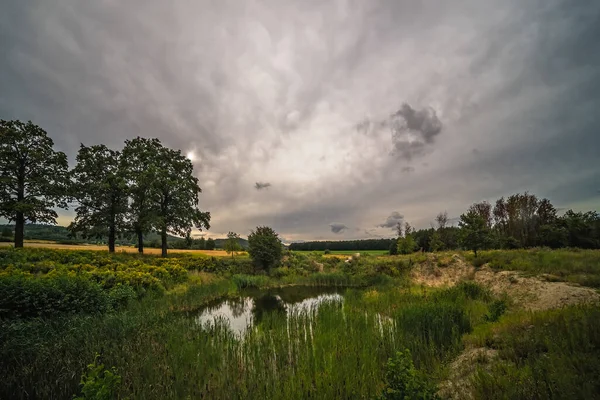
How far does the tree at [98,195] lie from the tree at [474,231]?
36871mm

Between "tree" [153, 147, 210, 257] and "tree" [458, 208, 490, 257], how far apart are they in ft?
103

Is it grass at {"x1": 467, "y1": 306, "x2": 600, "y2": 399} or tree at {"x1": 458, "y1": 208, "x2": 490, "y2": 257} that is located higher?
tree at {"x1": 458, "y1": 208, "x2": 490, "y2": 257}

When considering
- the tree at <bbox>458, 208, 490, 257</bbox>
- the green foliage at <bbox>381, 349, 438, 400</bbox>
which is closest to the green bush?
the green foliage at <bbox>381, 349, 438, 400</bbox>

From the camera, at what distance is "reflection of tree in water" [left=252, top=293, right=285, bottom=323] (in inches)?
630

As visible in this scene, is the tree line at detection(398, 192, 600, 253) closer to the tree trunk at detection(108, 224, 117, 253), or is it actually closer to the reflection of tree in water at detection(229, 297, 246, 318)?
the reflection of tree in water at detection(229, 297, 246, 318)

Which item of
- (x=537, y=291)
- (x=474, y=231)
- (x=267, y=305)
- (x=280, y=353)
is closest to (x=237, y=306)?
(x=267, y=305)

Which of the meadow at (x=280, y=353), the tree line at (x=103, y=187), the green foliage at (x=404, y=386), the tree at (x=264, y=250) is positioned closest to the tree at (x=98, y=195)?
the tree line at (x=103, y=187)

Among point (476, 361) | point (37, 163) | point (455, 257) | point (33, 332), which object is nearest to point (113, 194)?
point (37, 163)

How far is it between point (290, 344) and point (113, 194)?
32.5 m

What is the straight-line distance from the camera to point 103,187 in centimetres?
2941

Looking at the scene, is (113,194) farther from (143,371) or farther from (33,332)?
(143,371)

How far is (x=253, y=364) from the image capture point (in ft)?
23.4

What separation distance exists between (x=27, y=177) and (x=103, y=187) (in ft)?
21.6

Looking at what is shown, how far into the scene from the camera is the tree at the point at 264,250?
3353 centimetres
